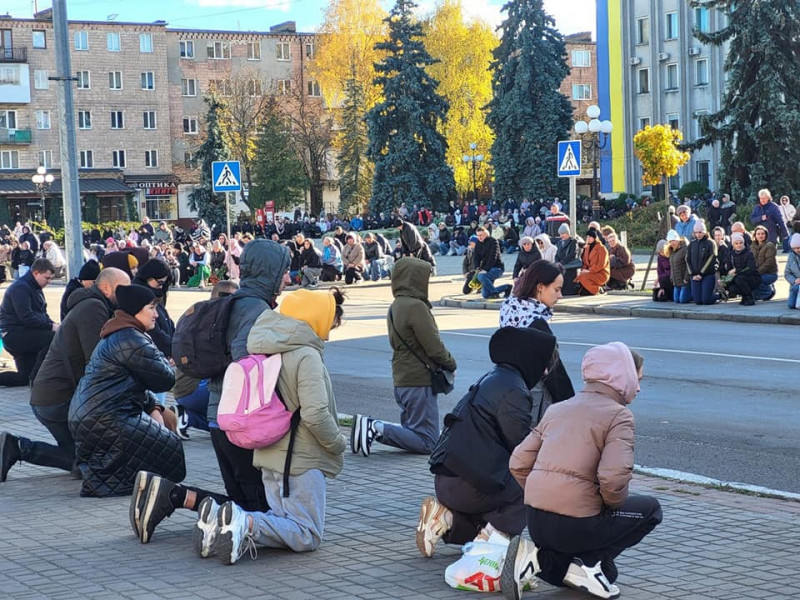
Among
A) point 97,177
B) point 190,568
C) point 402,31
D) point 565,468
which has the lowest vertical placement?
point 190,568

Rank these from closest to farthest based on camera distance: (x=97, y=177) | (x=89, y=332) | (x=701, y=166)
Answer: (x=89, y=332), (x=701, y=166), (x=97, y=177)

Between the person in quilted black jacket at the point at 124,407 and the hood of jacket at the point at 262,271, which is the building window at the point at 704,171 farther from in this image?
the hood of jacket at the point at 262,271

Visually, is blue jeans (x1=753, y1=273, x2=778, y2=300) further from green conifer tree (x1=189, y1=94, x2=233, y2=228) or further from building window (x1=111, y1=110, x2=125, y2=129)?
building window (x1=111, y1=110, x2=125, y2=129)

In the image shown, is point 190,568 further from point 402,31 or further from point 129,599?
point 402,31

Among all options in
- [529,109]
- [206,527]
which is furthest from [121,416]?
[529,109]

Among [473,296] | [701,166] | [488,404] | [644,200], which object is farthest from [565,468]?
[701,166]

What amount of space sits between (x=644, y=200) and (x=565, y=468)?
157ft

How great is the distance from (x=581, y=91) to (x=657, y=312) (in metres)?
82.4

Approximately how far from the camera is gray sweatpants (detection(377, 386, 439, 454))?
1016 cm

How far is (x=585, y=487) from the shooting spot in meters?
6.00

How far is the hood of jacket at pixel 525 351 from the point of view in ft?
21.5

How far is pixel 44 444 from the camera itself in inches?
392

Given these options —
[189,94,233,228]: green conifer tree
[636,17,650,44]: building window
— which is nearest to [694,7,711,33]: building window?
[636,17,650,44]: building window

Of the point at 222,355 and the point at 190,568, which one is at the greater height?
the point at 222,355
